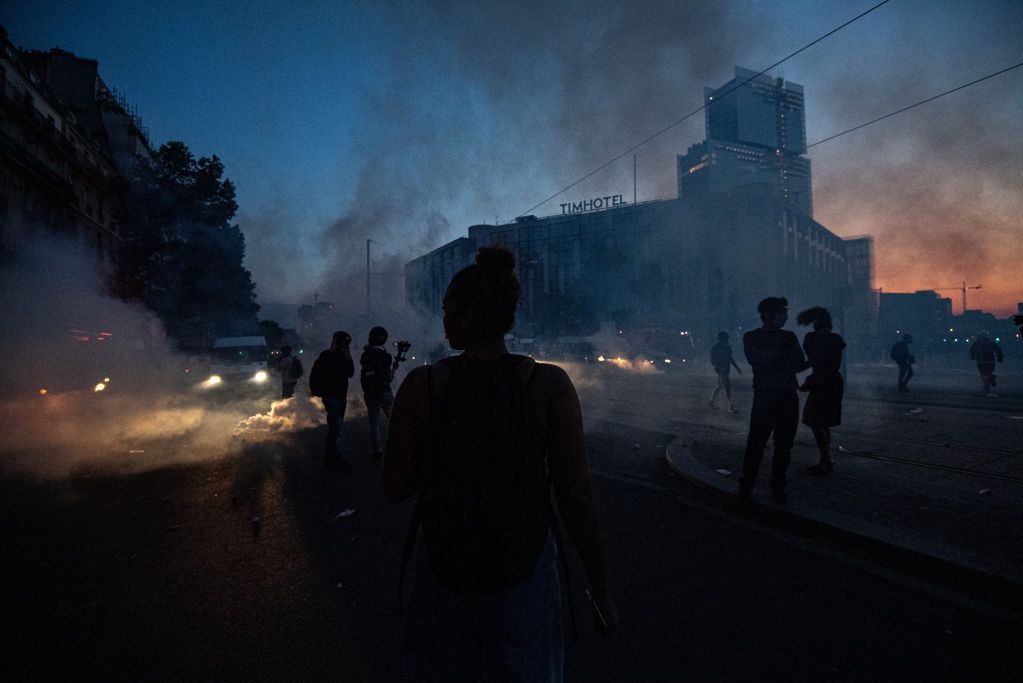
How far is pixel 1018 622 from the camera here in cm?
255

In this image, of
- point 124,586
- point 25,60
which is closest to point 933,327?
point 124,586

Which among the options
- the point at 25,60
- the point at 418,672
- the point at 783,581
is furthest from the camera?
the point at 25,60

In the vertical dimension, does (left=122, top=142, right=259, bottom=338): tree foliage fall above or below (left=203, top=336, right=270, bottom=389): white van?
above

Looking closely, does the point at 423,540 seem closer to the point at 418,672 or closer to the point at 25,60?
the point at 418,672

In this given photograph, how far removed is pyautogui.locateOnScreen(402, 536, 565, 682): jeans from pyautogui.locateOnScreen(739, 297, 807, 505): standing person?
339 centimetres

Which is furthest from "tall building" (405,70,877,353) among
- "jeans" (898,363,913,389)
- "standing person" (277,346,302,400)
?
"standing person" (277,346,302,400)

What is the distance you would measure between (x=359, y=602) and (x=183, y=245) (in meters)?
29.8

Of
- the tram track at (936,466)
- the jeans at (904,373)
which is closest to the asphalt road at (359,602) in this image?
the tram track at (936,466)

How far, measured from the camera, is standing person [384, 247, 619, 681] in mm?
1182

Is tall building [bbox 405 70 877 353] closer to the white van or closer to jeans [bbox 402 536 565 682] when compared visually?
the white van

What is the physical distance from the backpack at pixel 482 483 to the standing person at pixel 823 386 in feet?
15.7

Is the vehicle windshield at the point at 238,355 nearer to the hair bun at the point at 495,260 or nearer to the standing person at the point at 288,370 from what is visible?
the standing person at the point at 288,370

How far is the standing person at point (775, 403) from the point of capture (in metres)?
4.13

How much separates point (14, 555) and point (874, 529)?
241 inches
